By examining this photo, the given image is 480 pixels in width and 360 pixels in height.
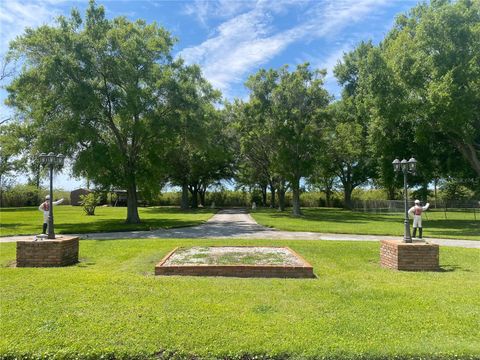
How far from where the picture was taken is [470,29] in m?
21.1

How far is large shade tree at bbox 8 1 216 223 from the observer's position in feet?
69.8

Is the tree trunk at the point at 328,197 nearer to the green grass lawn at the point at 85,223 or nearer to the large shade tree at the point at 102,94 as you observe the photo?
the green grass lawn at the point at 85,223

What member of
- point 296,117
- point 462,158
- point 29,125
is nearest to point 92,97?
point 29,125

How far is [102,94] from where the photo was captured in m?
22.6

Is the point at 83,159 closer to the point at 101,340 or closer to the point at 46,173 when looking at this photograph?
the point at 46,173

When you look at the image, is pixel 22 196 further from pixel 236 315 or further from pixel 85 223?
pixel 236 315

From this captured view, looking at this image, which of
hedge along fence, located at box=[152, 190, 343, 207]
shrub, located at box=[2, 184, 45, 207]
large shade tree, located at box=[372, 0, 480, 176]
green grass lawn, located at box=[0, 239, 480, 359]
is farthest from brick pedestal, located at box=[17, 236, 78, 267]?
hedge along fence, located at box=[152, 190, 343, 207]

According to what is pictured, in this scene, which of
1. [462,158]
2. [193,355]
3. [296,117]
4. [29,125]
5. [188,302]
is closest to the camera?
[193,355]

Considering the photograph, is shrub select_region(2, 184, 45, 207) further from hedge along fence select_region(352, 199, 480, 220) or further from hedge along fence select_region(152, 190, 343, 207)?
hedge along fence select_region(352, 199, 480, 220)

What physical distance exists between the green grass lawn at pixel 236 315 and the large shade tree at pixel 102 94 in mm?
13512

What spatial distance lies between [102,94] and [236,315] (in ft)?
64.3

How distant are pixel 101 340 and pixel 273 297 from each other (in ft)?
9.46

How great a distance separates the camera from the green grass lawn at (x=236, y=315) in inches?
183

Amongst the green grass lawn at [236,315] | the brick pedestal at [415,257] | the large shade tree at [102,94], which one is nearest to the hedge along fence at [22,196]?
the large shade tree at [102,94]
